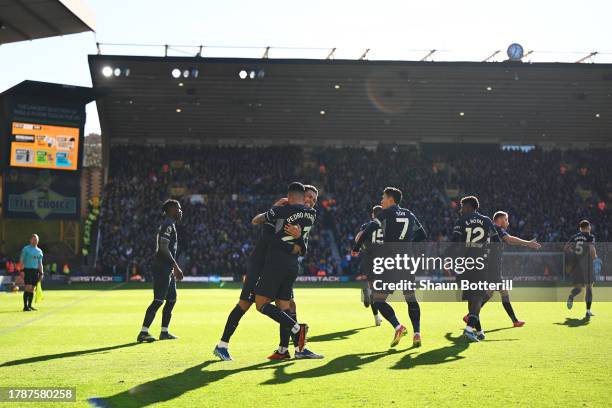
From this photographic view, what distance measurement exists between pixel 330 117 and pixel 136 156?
13550mm

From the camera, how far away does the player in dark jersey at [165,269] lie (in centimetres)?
1216

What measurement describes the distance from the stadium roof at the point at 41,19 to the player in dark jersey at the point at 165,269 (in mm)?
8634

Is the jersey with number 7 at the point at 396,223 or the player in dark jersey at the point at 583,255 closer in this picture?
the jersey with number 7 at the point at 396,223

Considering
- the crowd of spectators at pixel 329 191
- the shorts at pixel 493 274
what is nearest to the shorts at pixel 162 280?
the shorts at pixel 493 274

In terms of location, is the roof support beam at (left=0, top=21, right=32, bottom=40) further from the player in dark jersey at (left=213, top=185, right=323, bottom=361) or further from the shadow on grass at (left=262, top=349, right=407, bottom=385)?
the shadow on grass at (left=262, top=349, right=407, bottom=385)

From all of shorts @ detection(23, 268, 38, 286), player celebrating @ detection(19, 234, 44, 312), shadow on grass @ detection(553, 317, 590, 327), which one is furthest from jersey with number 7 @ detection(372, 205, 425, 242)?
shorts @ detection(23, 268, 38, 286)

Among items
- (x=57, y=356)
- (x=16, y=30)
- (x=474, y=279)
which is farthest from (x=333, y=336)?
(x=16, y=30)

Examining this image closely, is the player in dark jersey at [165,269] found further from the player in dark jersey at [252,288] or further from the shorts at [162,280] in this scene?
the player in dark jersey at [252,288]

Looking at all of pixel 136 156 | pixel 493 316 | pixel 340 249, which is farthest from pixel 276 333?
pixel 136 156

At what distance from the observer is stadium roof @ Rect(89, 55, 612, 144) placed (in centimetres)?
4153

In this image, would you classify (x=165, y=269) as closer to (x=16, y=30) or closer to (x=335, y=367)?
(x=335, y=367)

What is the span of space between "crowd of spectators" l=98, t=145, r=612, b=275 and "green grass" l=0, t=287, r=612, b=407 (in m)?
26.2

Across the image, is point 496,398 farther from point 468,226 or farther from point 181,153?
point 181,153

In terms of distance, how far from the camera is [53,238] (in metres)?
45.8
